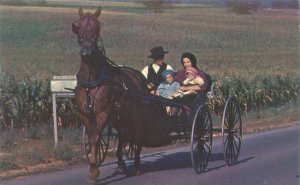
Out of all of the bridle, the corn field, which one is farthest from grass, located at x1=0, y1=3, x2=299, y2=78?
the bridle

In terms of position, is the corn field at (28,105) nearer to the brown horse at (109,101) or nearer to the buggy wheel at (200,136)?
the buggy wheel at (200,136)

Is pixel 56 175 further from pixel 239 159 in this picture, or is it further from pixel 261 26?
pixel 261 26

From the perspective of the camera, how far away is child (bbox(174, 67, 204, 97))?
14.1 m

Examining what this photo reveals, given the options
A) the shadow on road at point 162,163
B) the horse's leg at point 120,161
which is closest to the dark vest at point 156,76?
the horse's leg at point 120,161

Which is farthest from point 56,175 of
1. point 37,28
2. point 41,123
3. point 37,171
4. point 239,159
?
point 37,28

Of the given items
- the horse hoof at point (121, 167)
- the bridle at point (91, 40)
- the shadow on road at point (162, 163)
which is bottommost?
the shadow on road at point (162, 163)

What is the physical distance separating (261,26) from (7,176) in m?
41.0

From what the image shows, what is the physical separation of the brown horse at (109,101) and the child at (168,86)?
0.44 m

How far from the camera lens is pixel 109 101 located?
12.1 m

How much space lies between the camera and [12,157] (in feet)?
50.9

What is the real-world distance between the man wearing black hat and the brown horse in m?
0.50

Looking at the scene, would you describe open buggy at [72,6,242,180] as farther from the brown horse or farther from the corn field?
the corn field

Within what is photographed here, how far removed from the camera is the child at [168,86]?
1399cm

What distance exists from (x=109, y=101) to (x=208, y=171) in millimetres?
2798
